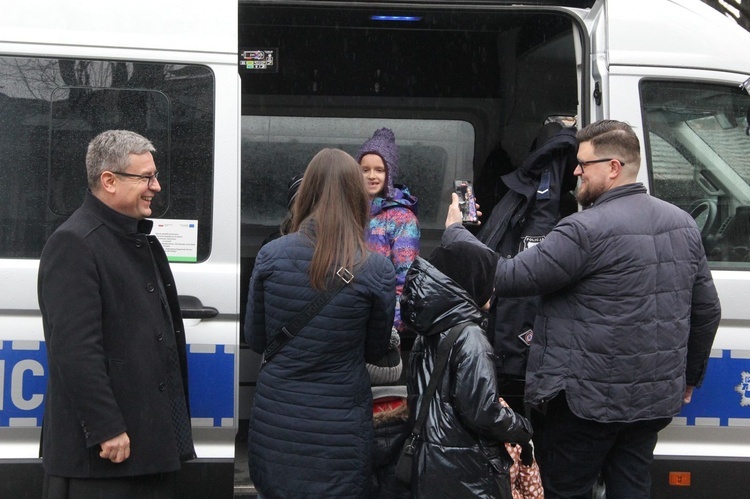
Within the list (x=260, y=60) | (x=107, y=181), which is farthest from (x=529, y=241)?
(x=260, y=60)

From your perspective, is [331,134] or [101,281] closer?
[101,281]

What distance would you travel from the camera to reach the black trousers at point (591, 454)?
3133 millimetres

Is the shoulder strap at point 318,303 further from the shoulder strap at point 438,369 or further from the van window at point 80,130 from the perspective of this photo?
the van window at point 80,130

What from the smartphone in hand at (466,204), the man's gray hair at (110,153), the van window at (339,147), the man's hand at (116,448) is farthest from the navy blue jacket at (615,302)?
the van window at (339,147)

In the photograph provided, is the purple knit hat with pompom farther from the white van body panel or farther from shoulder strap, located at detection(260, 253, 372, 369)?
shoulder strap, located at detection(260, 253, 372, 369)

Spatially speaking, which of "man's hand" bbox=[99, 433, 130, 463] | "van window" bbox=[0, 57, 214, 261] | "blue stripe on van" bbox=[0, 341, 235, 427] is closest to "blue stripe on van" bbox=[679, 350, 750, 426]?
"blue stripe on van" bbox=[0, 341, 235, 427]

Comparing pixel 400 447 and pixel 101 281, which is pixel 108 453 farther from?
pixel 400 447

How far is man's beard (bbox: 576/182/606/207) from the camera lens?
3.20 m

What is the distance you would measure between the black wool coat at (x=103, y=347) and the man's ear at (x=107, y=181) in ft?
0.15

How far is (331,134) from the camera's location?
571 centimetres

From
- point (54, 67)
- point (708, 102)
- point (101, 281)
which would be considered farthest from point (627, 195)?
point (54, 67)

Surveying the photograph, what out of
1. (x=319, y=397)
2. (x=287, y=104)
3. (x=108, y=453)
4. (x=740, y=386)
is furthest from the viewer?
(x=287, y=104)

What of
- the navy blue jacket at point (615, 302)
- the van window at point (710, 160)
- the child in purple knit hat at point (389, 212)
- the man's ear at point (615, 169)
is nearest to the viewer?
the navy blue jacket at point (615, 302)

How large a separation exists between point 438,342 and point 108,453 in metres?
1.12
